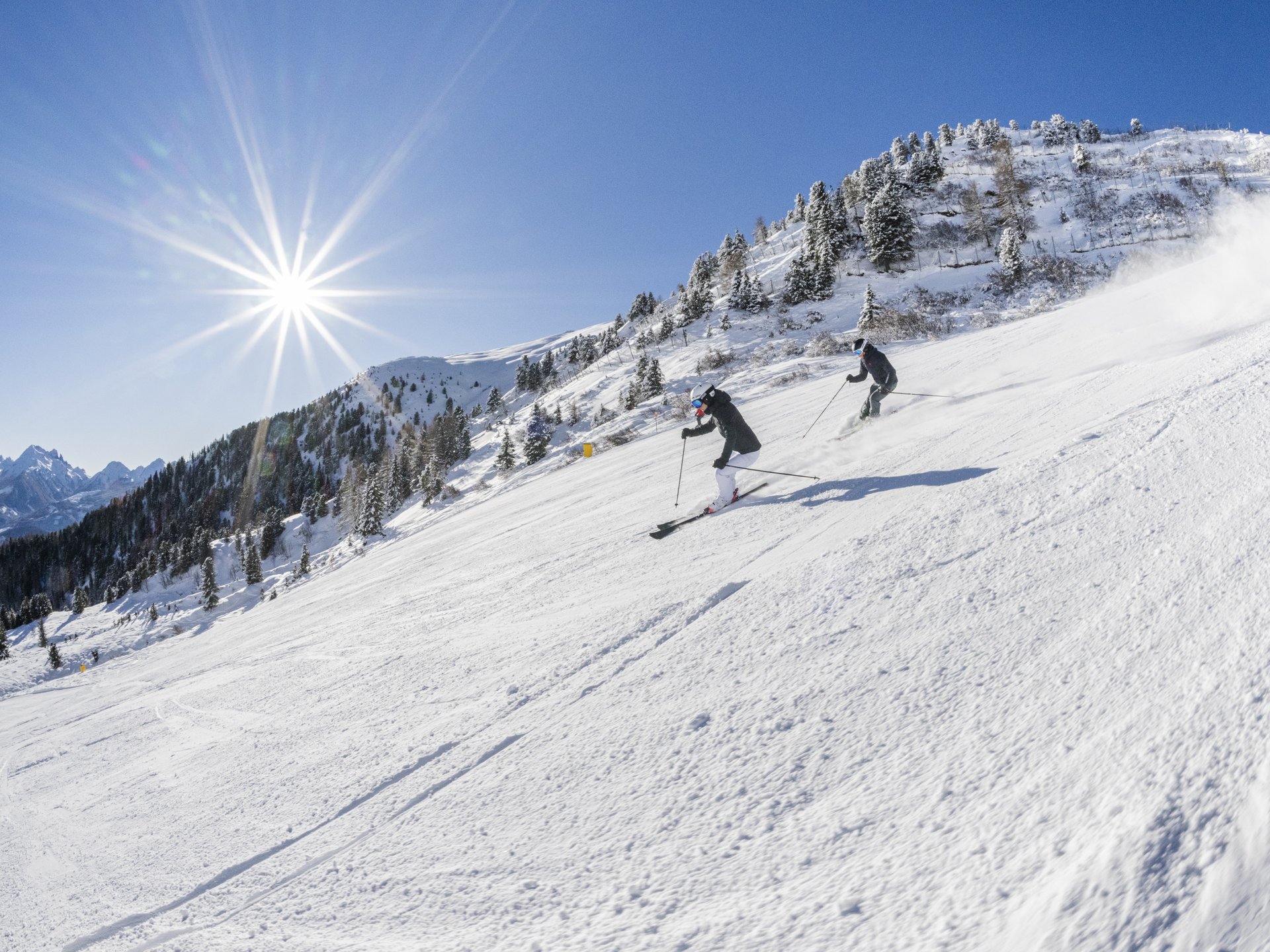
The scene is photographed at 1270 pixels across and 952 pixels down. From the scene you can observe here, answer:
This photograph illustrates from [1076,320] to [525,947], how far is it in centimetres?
1639

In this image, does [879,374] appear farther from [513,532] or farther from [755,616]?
[513,532]

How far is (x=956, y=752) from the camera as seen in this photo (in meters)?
2.21

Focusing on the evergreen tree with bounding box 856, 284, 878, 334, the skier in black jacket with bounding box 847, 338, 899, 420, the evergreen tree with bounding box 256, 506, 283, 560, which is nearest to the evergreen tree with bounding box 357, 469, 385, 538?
the evergreen tree with bounding box 256, 506, 283, 560

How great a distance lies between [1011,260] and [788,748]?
160 feet

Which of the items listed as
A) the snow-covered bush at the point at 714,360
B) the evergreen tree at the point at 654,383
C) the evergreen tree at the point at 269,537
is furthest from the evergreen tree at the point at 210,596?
the snow-covered bush at the point at 714,360

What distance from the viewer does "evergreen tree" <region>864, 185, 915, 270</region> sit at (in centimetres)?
4884

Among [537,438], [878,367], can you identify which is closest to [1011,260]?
[537,438]

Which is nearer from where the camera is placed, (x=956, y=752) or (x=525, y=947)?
(x=525, y=947)

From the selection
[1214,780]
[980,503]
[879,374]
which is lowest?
[1214,780]

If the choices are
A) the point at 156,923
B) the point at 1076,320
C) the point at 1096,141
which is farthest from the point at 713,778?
the point at 1096,141

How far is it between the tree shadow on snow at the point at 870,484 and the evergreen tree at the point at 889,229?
53165mm

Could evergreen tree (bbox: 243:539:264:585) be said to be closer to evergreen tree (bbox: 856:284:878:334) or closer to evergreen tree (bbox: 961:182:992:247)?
evergreen tree (bbox: 856:284:878:334)

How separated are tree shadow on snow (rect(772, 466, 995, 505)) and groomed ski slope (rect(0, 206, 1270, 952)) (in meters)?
0.07

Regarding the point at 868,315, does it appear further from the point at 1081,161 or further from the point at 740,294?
the point at 1081,161
